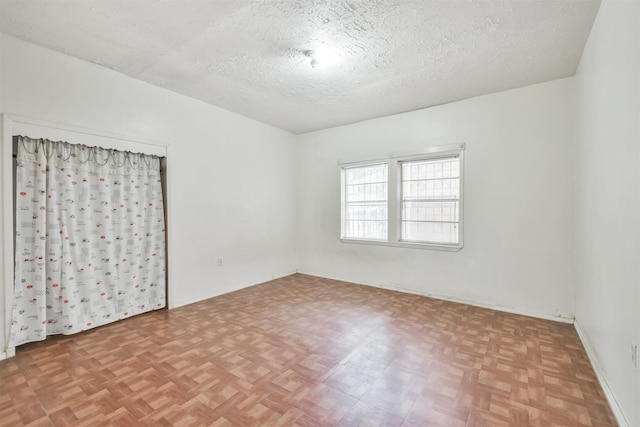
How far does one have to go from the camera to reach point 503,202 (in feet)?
11.9

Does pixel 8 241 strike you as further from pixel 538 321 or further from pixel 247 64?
pixel 538 321

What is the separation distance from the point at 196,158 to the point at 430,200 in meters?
3.35

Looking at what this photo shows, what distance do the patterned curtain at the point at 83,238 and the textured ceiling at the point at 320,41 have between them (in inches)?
40.2

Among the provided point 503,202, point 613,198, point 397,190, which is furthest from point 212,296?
point 613,198

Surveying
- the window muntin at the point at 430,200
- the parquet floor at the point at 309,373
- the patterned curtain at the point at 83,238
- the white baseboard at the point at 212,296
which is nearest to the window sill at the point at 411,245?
the window muntin at the point at 430,200

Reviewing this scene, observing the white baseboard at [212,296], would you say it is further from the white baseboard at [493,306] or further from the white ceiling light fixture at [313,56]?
the white ceiling light fixture at [313,56]

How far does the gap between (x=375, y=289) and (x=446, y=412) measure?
2.76 metres

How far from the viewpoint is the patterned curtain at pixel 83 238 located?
2.61 meters

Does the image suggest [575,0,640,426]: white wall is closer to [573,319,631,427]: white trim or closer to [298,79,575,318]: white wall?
[573,319,631,427]: white trim

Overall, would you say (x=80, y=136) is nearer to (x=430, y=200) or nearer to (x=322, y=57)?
(x=322, y=57)

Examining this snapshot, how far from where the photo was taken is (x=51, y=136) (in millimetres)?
2699

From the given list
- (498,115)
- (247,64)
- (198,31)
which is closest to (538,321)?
(498,115)

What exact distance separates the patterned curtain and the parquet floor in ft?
0.86

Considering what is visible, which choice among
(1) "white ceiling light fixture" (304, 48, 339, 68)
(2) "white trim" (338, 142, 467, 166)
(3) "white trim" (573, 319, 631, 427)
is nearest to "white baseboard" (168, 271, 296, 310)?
(2) "white trim" (338, 142, 467, 166)
